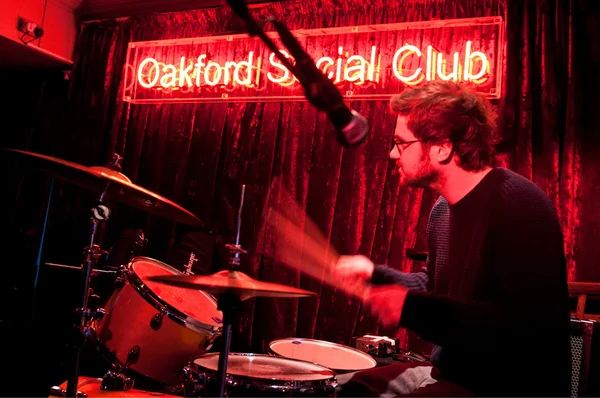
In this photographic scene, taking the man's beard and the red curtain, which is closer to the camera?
the man's beard

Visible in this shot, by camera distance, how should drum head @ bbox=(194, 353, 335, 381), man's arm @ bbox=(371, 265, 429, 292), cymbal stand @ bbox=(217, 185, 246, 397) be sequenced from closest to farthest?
1. cymbal stand @ bbox=(217, 185, 246, 397)
2. drum head @ bbox=(194, 353, 335, 381)
3. man's arm @ bbox=(371, 265, 429, 292)

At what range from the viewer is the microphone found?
1.29m

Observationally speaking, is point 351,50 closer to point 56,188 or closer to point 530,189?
point 530,189

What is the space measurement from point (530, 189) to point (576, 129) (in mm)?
2234

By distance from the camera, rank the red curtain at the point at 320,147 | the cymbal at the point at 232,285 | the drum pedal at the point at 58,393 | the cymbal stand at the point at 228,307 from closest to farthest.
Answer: the cymbal at the point at 232,285 → the cymbal stand at the point at 228,307 → the drum pedal at the point at 58,393 → the red curtain at the point at 320,147

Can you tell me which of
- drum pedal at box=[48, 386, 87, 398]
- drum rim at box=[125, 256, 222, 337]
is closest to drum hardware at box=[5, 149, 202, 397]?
drum rim at box=[125, 256, 222, 337]

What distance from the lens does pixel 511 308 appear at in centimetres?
149

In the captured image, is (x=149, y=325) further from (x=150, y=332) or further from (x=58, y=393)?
(x=58, y=393)

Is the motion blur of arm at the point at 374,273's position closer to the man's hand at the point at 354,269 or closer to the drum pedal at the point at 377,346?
the man's hand at the point at 354,269

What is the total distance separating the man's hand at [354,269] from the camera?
6.71 ft

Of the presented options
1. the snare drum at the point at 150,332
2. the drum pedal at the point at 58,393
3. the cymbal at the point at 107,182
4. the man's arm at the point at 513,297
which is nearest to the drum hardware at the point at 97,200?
the cymbal at the point at 107,182

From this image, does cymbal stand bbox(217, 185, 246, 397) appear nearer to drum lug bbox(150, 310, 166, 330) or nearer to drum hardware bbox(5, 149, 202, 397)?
drum hardware bbox(5, 149, 202, 397)

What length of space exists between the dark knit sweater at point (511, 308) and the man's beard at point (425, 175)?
395mm

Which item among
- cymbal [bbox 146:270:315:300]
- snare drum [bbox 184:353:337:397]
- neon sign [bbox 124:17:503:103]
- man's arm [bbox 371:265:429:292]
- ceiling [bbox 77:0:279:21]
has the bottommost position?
snare drum [bbox 184:353:337:397]
